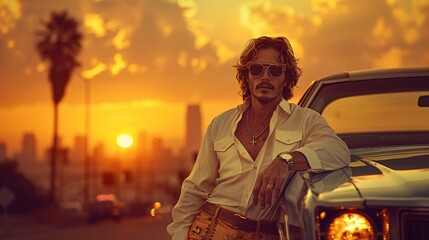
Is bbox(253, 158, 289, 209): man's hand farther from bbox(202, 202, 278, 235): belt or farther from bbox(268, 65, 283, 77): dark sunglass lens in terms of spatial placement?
bbox(268, 65, 283, 77): dark sunglass lens

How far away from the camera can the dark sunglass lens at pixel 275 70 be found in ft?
16.0

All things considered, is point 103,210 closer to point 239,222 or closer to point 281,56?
point 281,56

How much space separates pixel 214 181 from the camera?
4.96m

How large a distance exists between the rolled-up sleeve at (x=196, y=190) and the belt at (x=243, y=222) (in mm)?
178

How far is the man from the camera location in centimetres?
435

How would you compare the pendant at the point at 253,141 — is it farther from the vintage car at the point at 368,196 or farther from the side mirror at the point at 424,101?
the side mirror at the point at 424,101

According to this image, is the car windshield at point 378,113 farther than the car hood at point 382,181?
Yes

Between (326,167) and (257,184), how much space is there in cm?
29

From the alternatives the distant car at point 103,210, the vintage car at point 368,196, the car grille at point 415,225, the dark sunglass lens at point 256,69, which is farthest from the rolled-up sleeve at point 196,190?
the distant car at point 103,210

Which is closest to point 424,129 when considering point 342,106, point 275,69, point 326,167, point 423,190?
point 342,106

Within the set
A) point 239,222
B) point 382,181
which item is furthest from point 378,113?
point 382,181

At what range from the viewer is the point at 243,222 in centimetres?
456

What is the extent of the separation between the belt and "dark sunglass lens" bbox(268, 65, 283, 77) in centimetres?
65

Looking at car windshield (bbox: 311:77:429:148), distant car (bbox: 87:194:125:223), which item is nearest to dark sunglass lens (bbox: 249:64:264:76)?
car windshield (bbox: 311:77:429:148)
